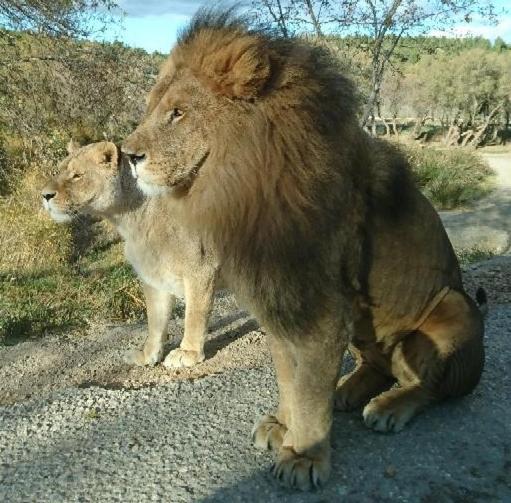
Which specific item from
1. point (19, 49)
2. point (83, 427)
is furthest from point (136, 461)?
point (19, 49)

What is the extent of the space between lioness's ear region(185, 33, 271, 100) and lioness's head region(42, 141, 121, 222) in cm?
354

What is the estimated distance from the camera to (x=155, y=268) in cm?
694

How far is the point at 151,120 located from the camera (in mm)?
3785

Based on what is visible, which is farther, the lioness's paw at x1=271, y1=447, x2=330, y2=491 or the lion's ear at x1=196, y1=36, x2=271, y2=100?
the lioness's paw at x1=271, y1=447, x2=330, y2=491

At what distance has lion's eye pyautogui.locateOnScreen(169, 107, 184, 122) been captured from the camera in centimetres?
369

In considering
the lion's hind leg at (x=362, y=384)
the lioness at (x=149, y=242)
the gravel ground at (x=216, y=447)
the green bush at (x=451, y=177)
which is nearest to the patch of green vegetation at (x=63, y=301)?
the lioness at (x=149, y=242)

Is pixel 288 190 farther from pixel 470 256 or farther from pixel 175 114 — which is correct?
pixel 470 256

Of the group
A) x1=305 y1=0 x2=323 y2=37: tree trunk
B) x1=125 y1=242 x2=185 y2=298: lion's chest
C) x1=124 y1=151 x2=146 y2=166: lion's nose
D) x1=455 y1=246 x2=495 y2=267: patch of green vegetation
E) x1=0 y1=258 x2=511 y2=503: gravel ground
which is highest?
x1=305 y1=0 x2=323 y2=37: tree trunk

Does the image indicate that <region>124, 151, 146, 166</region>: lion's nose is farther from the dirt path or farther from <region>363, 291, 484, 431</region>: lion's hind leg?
the dirt path

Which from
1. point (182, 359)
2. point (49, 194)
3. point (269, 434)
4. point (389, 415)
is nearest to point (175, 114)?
point (269, 434)

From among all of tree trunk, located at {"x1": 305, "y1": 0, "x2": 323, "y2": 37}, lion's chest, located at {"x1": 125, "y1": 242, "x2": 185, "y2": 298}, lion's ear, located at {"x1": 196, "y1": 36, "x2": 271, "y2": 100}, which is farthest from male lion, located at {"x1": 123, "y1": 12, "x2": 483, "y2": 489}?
tree trunk, located at {"x1": 305, "y1": 0, "x2": 323, "y2": 37}

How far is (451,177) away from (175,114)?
73.1 ft

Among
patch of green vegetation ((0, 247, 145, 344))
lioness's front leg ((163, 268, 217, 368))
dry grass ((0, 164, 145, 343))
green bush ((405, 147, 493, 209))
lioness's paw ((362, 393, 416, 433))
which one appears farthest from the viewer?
green bush ((405, 147, 493, 209))

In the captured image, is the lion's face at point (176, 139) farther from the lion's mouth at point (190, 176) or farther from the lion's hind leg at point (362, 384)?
the lion's hind leg at point (362, 384)
